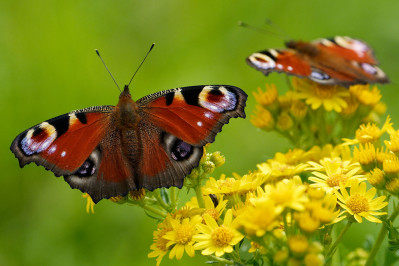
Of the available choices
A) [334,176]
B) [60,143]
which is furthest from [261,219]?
[60,143]

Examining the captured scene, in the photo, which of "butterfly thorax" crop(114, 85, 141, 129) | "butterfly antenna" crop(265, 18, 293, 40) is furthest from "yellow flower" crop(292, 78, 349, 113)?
"butterfly antenna" crop(265, 18, 293, 40)

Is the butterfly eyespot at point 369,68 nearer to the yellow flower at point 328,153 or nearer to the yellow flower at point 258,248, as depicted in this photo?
the yellow flower at point 328,153

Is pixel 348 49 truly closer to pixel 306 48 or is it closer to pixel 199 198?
pixel 306 48

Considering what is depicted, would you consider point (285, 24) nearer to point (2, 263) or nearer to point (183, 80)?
point (183, 80)

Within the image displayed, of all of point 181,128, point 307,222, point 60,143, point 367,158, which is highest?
point 307,222

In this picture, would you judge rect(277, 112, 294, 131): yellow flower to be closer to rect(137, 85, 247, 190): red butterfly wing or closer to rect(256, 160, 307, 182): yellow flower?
rect(256, 160, 307, 182): yellow flower

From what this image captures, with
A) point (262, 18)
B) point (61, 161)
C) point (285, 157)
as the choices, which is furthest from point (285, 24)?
point (61, 161)
